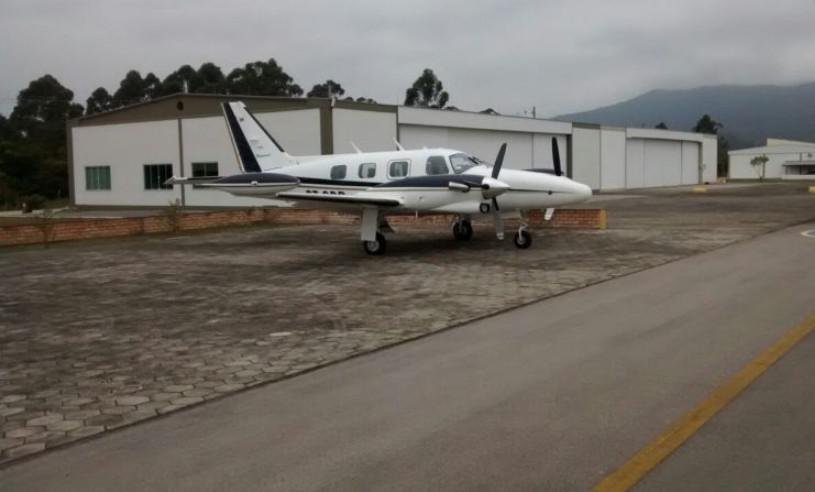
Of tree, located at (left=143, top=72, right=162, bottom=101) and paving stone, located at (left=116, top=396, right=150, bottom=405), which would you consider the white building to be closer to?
tree, located at (left=143, top=72, right=162, bottom=101)

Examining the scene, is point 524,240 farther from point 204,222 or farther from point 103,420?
point 204,222

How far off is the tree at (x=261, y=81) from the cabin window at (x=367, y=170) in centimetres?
8173

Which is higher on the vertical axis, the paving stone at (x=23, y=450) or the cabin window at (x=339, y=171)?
the cabin window at (x=339, y=171)

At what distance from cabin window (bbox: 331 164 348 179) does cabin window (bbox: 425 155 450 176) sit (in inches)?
88.9

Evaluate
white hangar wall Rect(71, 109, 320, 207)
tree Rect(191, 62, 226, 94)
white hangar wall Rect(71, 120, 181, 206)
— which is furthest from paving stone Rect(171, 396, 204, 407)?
tree Rect(191, 62, 226, 94)

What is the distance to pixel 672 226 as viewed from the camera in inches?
922

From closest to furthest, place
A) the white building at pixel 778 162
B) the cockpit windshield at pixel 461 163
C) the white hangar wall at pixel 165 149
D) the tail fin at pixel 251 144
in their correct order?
1. the cockpit windshield at pixel 461 163
2. the tail fin at pixel 251 144
3. the white hangar wall at pixel 165 149
4. the white building at pixel 778 162

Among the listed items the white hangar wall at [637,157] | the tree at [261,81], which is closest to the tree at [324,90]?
the tree at [261,81]

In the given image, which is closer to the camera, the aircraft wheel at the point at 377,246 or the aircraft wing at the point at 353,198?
the aircraft wing at the point at 353,198

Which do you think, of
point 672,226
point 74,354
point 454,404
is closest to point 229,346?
point 74,354

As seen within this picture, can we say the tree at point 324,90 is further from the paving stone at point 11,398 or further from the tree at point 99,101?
the paving stone at point 11,398

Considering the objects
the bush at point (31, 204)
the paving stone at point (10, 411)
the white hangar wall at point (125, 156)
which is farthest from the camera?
the bush at point (31, 204)

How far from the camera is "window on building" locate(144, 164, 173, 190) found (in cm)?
4038

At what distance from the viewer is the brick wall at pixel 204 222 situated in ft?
72.3
